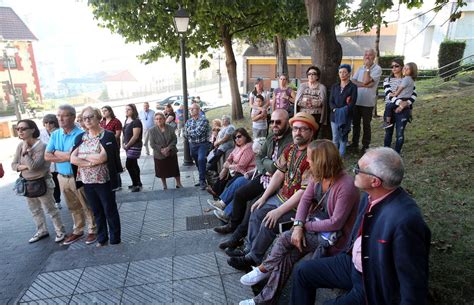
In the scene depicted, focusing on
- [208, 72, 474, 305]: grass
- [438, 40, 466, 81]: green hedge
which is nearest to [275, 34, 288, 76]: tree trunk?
[208, 72, 474, 305]: grass

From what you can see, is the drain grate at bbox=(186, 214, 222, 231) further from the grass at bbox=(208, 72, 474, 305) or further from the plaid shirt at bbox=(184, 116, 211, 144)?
the grass at bbox=(208, 72, 474, 305)

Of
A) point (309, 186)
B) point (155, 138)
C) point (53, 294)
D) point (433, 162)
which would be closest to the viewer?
point (309, 186)

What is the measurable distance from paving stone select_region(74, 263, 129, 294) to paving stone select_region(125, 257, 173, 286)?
9 cm

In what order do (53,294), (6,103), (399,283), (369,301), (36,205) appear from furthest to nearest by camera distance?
(6,103)
(36,205)
(53,294)
(369,301)
(399,283)

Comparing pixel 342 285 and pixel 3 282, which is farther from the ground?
pixel 342 285

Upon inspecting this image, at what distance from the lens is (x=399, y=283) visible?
6.45ft

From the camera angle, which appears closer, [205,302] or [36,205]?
[205,302]

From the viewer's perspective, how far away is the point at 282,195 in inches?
142

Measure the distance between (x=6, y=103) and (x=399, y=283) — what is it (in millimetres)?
45140

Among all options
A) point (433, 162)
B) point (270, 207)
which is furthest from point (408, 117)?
point (270, 207)

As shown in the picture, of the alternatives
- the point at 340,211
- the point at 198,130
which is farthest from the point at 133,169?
the point at 340,211

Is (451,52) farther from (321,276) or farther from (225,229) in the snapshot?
(321,276)

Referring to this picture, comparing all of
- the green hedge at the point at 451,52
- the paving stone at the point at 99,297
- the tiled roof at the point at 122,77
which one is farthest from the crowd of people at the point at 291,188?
the tiled roof at the point at 122,77

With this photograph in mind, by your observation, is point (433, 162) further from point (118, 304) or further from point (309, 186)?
point (118, 304)
